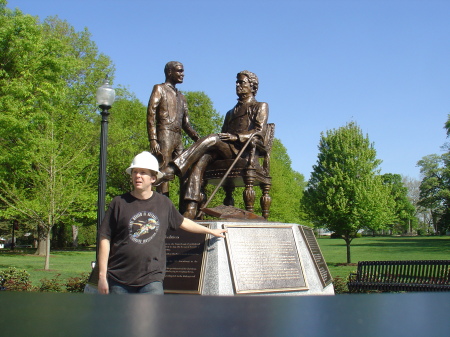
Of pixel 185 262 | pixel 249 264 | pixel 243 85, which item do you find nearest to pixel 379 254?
pixel 243 85

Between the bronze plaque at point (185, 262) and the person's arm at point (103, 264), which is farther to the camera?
the bronze plaque at point (185, 262)

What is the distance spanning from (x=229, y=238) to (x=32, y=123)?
15.8m

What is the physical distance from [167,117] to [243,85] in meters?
1.40

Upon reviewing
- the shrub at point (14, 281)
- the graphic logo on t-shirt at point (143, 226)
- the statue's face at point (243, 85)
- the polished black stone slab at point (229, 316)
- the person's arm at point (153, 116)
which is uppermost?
the statue's face at point (243, 85)

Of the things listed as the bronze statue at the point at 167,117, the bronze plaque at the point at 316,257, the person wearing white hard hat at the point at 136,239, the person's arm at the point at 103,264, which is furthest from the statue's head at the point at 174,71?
the person's arm at the point at 103,264

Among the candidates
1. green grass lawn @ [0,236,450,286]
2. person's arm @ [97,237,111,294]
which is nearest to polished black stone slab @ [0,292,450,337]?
person's arm @ [97,237,111,294]

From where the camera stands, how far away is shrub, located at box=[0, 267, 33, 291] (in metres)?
9.62

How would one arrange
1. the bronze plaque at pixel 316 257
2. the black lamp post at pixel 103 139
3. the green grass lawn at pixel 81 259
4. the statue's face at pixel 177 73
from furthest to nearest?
1. the green grass lawn at pixel 81 259
2. the black lamp post at pixel 103 139
3. the statue's face at pixel 177 73
4. the bronze plaque at pixel 316 257

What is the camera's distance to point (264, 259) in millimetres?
5848

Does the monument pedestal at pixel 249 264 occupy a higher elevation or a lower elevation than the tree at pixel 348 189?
lower

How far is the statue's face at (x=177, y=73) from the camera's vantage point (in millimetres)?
7750

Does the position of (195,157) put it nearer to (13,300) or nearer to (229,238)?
(229,238)

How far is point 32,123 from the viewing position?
1927 cm

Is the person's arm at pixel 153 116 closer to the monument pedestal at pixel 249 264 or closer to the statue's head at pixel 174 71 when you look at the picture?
the statue's head at pixel 174 71
